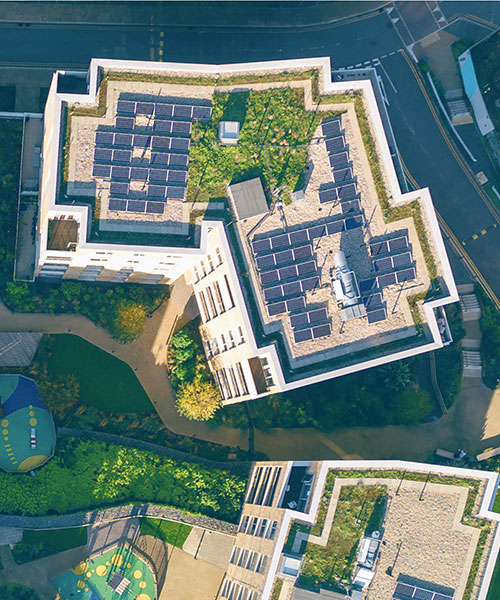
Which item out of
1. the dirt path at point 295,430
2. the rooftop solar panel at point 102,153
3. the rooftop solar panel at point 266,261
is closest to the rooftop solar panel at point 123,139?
the rooftop solar panel at point 102,153

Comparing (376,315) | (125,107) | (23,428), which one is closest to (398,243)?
(376,315)

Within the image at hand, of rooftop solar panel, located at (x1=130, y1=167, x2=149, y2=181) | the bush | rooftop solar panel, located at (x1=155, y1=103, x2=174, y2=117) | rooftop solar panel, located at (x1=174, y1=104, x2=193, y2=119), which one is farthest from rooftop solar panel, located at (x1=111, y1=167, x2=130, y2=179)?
the bush

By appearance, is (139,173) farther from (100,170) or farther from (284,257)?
(284,257)

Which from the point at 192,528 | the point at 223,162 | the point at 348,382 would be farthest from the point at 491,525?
the point at 223,162

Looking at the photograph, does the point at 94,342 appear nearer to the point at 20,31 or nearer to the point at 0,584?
the point at 0,584

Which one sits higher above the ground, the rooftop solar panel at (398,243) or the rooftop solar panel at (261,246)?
the rooftop solar panel at (398,243)

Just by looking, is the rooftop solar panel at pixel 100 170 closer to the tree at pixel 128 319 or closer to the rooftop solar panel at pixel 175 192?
the rooftop solar panel at pixel 175 192

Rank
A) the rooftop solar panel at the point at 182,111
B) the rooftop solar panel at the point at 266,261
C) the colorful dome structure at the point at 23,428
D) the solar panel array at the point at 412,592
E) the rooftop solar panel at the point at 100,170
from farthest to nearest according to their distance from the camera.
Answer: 1. the colorful dome structure at the point at 23,428
2. the rooftop solar panel at the point at 182,111
3. the rooftop solar panel at the point at 266,261
4. the rooftop solar panel at the point at 100,170
5. the solar panel array at the point at 412,592
